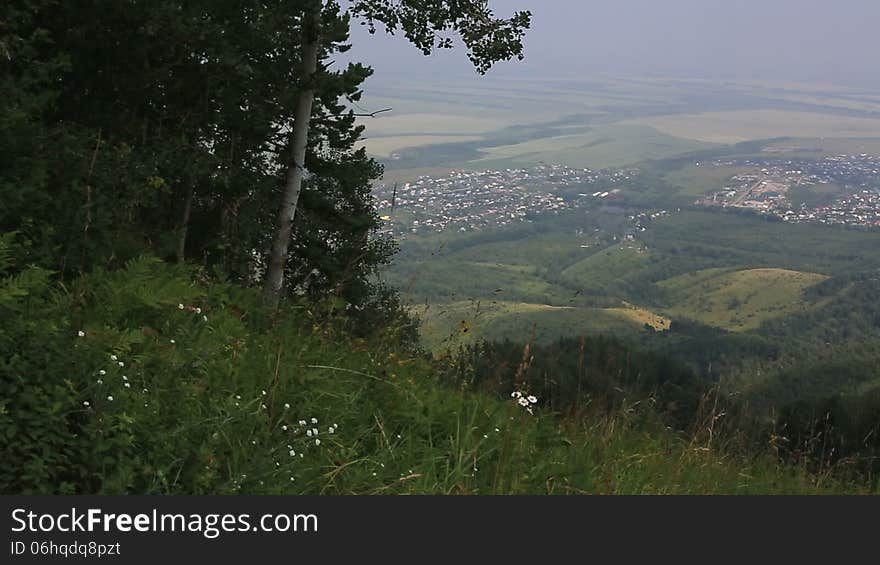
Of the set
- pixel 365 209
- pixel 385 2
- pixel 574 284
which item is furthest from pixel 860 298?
pixel 385 2

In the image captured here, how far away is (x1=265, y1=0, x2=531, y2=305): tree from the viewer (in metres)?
9.52

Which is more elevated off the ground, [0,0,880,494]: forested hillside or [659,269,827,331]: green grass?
[0,0,880,494]: forested hillside

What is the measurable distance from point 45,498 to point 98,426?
33cm

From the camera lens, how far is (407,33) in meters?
9.61

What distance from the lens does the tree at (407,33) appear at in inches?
375

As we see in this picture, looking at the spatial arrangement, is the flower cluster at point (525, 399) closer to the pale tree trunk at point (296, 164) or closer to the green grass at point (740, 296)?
the pale tree trunk at point (296, 164)

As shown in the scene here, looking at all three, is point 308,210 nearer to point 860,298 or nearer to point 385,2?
point 385,2

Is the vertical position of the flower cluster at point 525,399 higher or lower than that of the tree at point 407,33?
lower

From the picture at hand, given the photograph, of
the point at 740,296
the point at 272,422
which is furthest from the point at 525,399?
the point at 740,296

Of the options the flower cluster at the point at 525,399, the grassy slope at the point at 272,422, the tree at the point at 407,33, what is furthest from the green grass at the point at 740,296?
the grassy slope at the point at 272,422

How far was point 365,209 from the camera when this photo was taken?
73.1ft

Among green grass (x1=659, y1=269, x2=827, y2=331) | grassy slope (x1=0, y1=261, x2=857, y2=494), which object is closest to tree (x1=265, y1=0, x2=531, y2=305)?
grassy slope (x1=0, y1=261, x2=857, y2=494)

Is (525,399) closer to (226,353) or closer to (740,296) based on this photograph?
(226,353)

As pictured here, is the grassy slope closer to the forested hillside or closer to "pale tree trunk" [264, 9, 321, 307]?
the forested hillside
